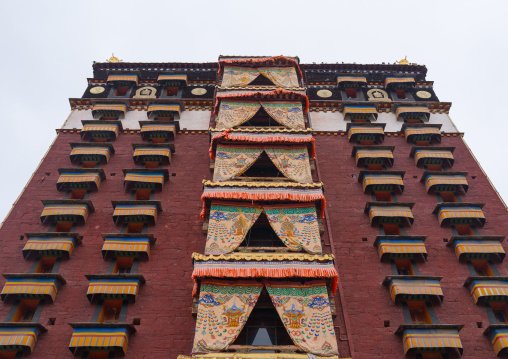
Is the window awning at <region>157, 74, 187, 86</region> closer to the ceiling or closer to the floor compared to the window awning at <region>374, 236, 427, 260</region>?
closer to the ceiling

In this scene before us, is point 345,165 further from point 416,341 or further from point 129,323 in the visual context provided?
point 129,323

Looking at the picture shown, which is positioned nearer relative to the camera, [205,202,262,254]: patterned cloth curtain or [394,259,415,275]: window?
[205,202,262,254]: patterned cloth curtain

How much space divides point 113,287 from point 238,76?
585 inches

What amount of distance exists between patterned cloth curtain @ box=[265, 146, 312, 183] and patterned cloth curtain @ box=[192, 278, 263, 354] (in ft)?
19.8

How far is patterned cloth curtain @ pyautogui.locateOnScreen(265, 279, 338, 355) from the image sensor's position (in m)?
15.3

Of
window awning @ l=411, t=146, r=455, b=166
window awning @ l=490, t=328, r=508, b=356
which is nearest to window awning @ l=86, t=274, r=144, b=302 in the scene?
window awning @ l=490, t=328, r=508, b=356

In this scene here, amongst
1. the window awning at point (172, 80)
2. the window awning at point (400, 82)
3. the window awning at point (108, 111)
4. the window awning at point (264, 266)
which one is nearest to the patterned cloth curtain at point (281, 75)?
the window awning at point (172, 80)

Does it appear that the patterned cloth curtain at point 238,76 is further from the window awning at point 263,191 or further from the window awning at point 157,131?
Answer: the window awning at point 263,191

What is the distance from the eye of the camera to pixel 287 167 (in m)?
22.1

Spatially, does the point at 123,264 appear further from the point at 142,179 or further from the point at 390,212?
the point at 390,212

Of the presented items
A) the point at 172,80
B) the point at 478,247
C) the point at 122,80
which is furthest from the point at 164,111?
the point at 478,247

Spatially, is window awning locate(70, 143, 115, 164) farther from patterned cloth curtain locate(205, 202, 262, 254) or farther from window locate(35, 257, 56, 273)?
patterned cloth curtain locate(205, 202, 262, 254)

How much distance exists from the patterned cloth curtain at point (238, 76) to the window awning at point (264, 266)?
42.1ft

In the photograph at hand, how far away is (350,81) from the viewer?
30.8 m
